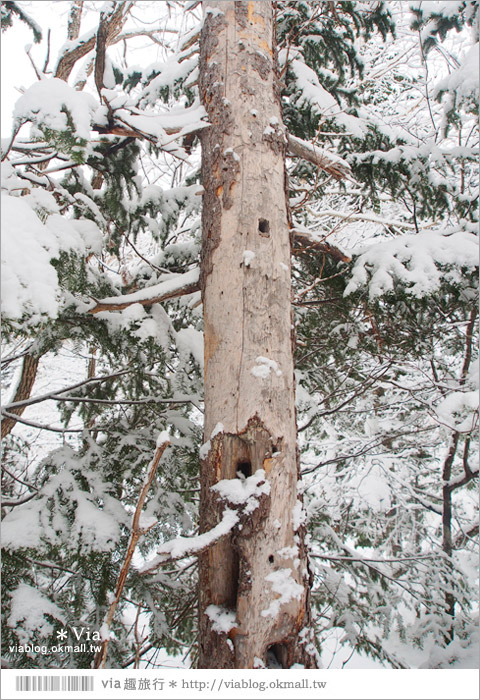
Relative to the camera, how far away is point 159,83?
9.85 feet

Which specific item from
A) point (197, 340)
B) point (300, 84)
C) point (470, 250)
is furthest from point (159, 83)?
point (470, 250)

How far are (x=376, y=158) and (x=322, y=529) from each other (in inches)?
124

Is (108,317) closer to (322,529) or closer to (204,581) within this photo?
(204,581)

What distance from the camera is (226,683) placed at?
135 centimetres

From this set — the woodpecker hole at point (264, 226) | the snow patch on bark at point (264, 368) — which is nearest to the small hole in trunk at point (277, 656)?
the snow patch on bark at point (264, 368)

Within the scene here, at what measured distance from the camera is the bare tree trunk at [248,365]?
1433 millimetres

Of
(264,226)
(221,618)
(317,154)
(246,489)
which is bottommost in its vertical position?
(221,618)

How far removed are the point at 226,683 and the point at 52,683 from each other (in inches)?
23.8

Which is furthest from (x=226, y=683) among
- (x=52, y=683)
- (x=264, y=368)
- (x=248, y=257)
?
(x=248, y=257)

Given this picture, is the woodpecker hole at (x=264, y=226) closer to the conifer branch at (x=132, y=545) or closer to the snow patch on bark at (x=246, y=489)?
the snow patch on bark at (x=246, y=489)

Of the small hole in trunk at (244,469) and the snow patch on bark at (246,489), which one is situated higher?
the small hole in trunk at (244,469)

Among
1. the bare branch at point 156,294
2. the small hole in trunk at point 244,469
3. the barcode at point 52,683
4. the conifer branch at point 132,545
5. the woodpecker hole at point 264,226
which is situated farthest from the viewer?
the bare branch at point 156,294

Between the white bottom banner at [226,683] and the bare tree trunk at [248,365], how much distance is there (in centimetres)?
5

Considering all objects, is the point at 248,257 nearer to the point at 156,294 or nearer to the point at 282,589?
the point at 156,294
